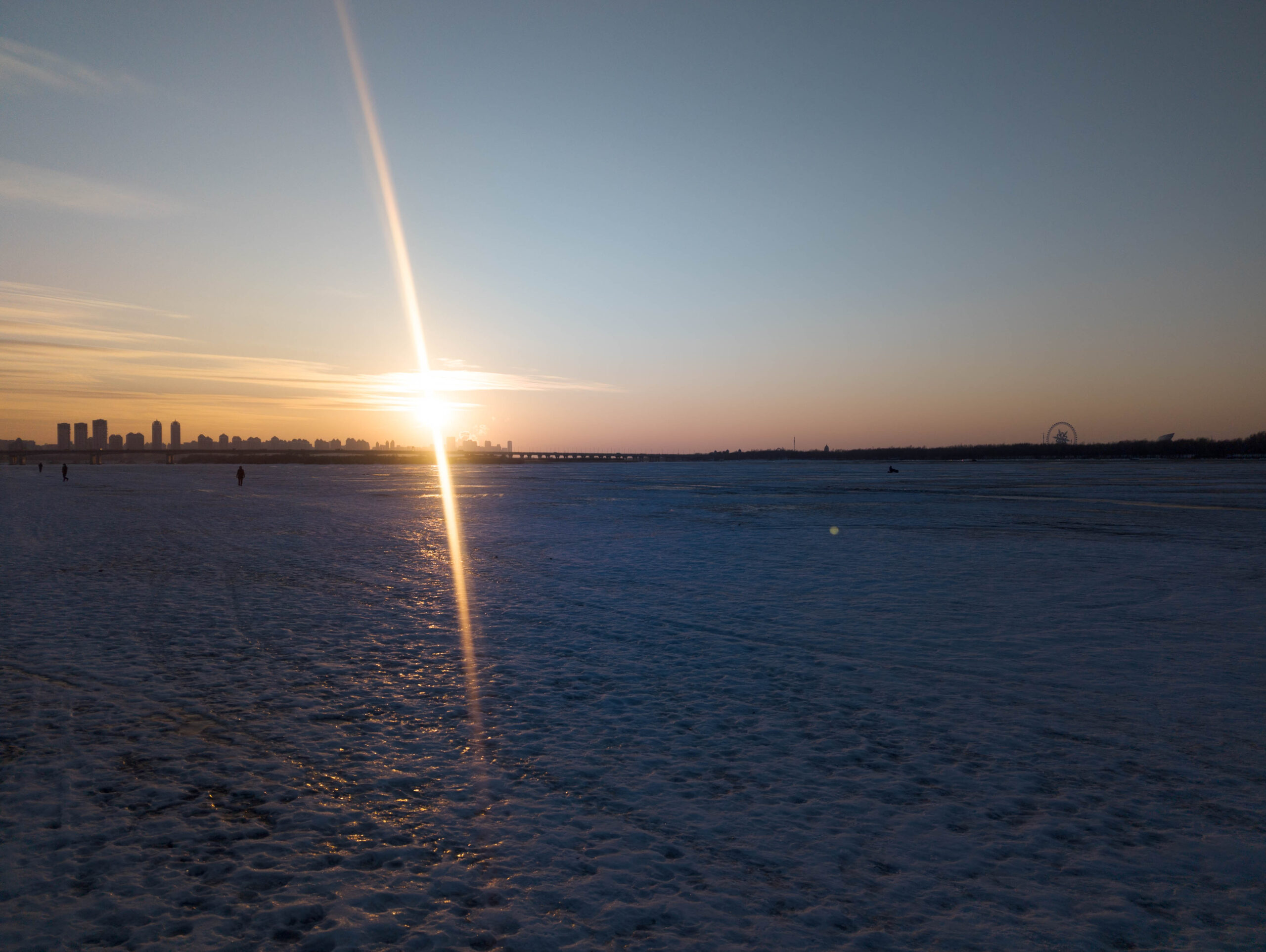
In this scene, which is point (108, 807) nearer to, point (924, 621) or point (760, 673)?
point (760, 673)

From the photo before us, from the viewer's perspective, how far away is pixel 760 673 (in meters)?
7.52

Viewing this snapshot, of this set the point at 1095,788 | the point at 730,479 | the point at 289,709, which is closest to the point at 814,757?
the point at 1095,788

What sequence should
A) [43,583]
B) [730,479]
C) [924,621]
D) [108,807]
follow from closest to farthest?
[108,807]
[924,621]
[43,583]
[730,479]

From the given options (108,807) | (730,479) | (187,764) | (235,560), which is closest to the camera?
(108,807)

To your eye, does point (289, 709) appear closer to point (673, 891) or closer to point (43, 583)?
point (673, 891)

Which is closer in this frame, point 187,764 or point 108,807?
point 108,807

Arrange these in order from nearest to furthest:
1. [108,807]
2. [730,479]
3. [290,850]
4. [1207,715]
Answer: [290,850] → [108,807] → [1207,715] → [730,479]

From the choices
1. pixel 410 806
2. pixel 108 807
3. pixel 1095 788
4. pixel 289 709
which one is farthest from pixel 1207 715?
pixel 108 807

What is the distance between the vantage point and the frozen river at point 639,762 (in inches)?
142

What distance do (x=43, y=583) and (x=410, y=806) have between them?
11.6 metres

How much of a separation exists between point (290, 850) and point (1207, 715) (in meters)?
7.11

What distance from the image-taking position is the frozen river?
360cm

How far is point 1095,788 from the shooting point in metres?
4.88

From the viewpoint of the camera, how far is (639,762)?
211 inches
